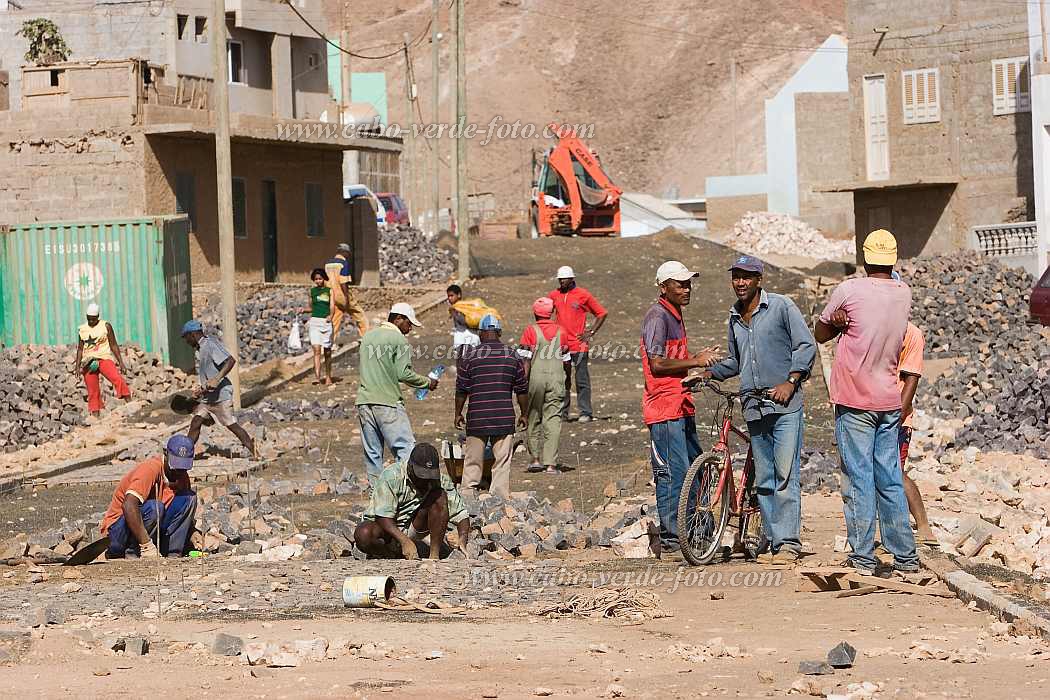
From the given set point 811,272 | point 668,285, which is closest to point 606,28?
point 811,272

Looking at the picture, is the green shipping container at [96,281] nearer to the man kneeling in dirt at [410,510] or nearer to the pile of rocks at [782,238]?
the man kneeling in dirt at [410,510]

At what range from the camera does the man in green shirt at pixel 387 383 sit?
13.1 metres

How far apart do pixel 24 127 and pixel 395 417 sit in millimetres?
20687

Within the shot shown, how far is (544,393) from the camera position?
51.0 feet

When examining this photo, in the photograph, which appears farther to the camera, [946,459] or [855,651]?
[946,459]

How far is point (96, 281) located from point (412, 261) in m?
16.0

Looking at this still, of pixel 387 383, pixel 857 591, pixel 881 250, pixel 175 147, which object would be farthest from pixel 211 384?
pixel 175 147

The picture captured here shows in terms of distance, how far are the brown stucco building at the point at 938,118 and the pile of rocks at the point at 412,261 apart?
9.96 meters

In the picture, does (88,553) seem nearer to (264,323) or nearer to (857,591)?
(857,591)

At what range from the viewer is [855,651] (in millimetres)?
7141

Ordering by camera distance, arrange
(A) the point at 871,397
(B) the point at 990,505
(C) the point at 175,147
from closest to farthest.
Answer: (A) the point at 871,397 < (B) the point at 990,505 < (C) the point at 175,147

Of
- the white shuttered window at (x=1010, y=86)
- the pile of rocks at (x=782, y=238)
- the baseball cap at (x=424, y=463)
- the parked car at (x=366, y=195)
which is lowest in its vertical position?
the baseball cap at (x=424, y=463)

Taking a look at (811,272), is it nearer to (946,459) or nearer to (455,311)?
(455,311)

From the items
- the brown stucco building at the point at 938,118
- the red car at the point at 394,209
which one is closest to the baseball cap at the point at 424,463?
the brown stucco building at the point at 938,118
